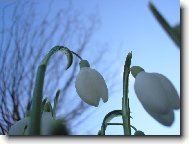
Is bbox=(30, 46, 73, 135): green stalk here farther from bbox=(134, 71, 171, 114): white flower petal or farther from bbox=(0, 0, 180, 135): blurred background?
bbox=(134, 71, 171, 114): white flower petal

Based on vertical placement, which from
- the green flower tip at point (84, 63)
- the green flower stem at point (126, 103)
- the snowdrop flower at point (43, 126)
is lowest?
the snowdrop flower at point (43, 126)

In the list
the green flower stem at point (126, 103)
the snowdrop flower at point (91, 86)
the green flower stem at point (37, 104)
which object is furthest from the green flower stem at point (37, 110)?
the green flower stem at point (126, 103)

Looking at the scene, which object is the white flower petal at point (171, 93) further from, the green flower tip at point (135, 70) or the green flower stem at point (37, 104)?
the green flower stem at point (37, 104)

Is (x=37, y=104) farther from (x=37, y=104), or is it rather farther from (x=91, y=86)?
(x=91, y=86)

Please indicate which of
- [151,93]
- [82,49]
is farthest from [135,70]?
[82,49]

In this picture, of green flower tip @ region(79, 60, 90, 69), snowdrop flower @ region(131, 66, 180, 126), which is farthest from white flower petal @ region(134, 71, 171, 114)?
green flower tip @ region(79, 60, 90, 69)

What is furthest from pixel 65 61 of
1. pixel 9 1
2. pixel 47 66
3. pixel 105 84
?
pixel 9 1
